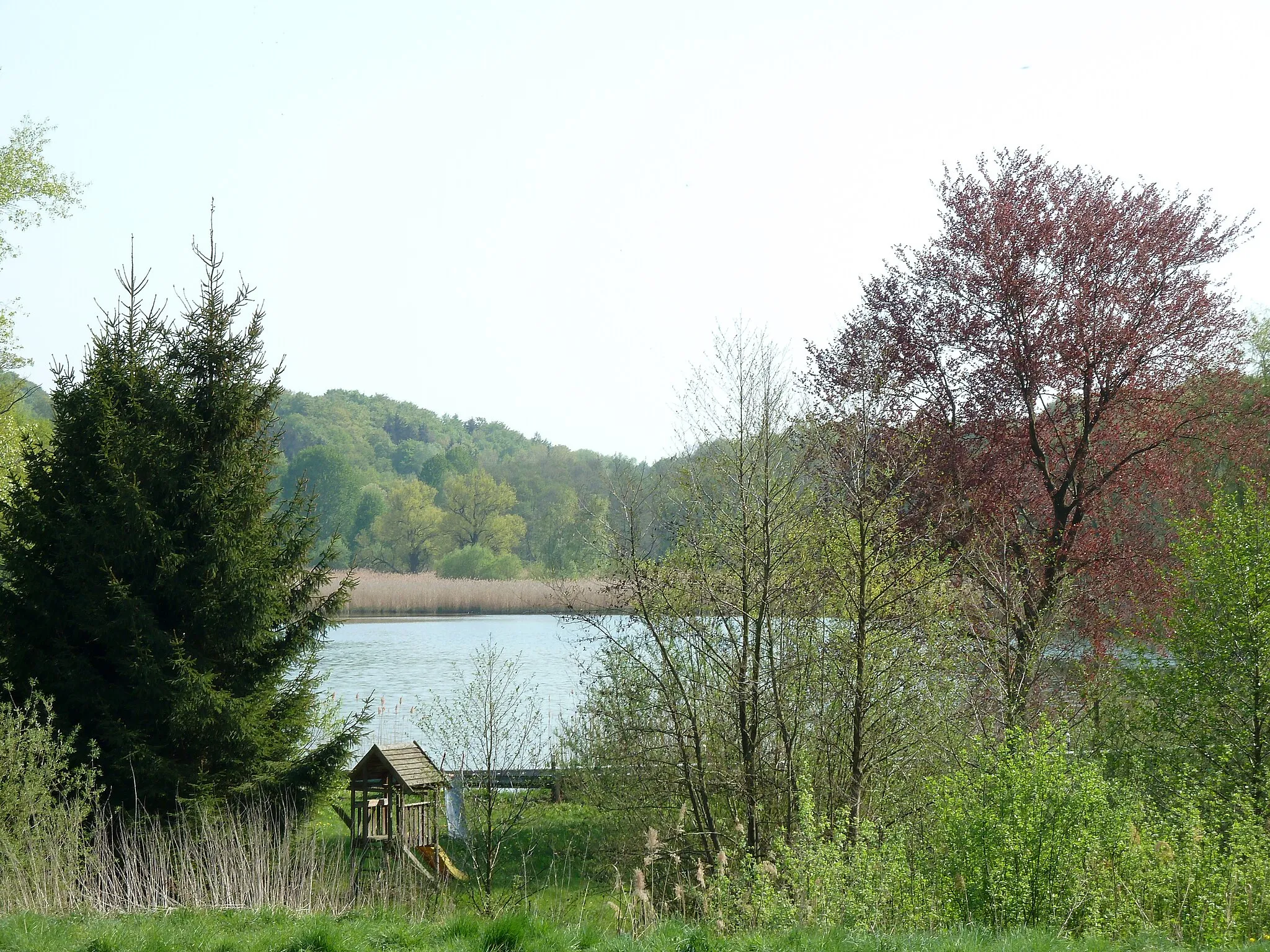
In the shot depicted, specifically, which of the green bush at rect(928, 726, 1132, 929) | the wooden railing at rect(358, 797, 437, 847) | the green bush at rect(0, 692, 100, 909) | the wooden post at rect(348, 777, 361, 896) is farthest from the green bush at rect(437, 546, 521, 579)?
the green bush at rect(928, 726, 1132, 929)

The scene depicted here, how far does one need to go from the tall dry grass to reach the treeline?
262 centimetres

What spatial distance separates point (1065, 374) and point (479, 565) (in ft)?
135

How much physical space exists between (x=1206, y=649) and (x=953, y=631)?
85.8 inches

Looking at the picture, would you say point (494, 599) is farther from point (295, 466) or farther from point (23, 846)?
point (295, 466)

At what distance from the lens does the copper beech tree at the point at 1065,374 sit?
11.7 m

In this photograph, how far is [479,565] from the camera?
50406mm

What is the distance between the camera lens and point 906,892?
7180 mm

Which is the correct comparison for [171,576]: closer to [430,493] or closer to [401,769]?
[401,769]

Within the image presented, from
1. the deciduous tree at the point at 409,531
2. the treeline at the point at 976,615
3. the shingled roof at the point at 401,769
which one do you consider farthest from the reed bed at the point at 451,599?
the treeline at the point at 976,615

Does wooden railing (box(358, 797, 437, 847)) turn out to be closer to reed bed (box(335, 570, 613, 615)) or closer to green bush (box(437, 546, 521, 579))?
reed bed (box(335, 570, 613, 615))

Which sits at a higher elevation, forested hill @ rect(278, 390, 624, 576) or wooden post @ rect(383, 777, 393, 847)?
forested hill @ rect(278, 390, 624, 576)

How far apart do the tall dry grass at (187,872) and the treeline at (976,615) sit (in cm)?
262

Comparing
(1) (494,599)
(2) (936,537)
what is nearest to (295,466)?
(1) (494,599)

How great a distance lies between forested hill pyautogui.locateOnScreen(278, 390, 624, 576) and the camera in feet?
188
